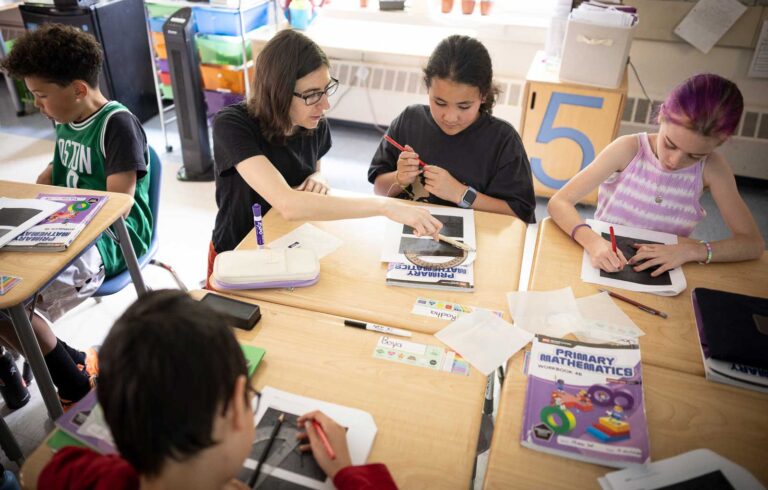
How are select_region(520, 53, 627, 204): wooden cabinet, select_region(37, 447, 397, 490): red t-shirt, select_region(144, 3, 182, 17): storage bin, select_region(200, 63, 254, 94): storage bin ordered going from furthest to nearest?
select_region(144, 3, 182, 17): storage bin < select_region(200, 63, 254, 94): storage bin < select_region(520, 53, 627, 204): wooden cabinet < select_region(37, 447, 397, 490): red t-shirt

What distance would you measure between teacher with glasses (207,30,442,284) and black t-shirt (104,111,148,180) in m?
0.33

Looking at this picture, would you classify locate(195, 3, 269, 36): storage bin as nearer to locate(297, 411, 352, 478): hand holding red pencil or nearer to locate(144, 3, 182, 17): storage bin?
locate(144, 3, 182, 17): storage bin

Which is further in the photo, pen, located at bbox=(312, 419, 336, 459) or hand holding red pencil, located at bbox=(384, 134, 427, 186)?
hand holding red pencil, located at bbox=(384, 134, 427, 186)

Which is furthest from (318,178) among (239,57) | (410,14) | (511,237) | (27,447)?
(410,14)

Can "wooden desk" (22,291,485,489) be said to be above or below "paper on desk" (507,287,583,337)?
below

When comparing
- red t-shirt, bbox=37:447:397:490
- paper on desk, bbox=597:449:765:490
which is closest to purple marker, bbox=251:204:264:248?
red t-shirt, bbox=37:447:397:490

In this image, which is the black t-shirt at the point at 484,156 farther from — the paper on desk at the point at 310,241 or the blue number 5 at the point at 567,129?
the blue number 5 at the point at 567,129

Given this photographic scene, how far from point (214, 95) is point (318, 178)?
2.00 m

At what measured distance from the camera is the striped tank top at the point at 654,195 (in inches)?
60.6


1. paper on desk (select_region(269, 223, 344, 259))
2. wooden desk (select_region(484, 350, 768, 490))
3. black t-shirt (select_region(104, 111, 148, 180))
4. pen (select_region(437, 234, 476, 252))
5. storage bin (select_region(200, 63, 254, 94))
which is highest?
black t-shirt (select_region(104, 111, 148, 180))

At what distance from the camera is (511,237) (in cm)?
147

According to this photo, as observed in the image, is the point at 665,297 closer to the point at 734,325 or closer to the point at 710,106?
the point at 734,325

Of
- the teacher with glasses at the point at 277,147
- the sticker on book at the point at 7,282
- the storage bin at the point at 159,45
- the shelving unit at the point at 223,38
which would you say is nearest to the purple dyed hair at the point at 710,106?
the teacher with glasses at the point at 277,147

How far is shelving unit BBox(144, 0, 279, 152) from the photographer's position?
313 centimetres
